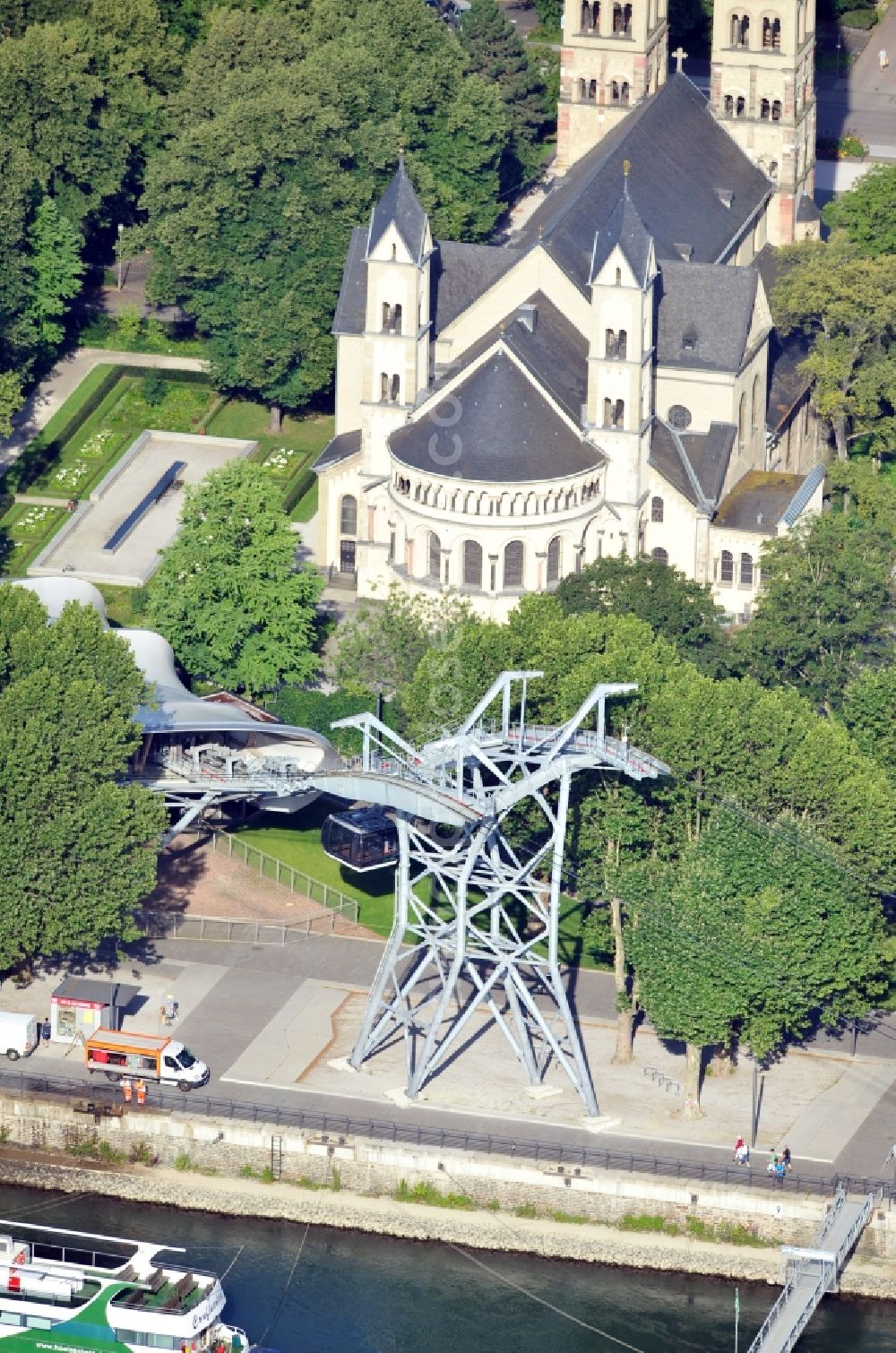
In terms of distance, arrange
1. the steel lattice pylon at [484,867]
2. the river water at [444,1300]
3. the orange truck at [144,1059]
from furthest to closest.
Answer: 1. the orange truck at [144,1059]
2. the steel lattice pylon at [484,867]
3. the river water at [444,1300]

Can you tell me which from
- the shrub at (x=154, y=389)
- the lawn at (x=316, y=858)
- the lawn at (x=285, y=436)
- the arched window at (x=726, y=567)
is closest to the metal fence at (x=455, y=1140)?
the lawn at (x=316, y=858)

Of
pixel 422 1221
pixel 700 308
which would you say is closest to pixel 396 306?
pixel 700 308

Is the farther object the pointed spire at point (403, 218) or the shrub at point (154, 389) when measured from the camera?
the shrub at point (154, 389)

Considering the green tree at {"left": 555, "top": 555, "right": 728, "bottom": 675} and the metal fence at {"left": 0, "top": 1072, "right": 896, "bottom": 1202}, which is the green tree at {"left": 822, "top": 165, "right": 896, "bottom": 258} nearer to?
the green tree at {"left": 555, "top": 555, "right": 728, "bottom": 675}

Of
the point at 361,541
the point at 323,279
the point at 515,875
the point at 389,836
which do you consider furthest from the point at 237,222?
the point at 515,875

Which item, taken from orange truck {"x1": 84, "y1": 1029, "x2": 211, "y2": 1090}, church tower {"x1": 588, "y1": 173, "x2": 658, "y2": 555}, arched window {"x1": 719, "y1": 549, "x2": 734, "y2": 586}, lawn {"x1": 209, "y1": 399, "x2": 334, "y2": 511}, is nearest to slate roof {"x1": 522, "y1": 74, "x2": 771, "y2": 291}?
church tower {"x1": 588, "y1": 173, "x2": 658, "y2": 555}

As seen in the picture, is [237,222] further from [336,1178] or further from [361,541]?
[336,1178]

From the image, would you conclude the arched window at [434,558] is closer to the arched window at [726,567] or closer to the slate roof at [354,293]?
the slate roof at [354,293]
